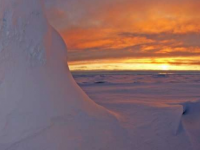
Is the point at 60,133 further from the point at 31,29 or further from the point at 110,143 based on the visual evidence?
the point at 31,29

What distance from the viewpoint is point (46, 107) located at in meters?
3.46

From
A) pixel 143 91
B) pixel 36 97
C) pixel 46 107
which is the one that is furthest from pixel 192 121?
pixel 143 91

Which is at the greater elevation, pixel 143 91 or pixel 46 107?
pixel 143 91

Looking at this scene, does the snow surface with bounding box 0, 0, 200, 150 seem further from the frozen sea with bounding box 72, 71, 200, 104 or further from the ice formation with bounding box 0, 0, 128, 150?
the frozen sea with bounding box 72, 71, 200, 104

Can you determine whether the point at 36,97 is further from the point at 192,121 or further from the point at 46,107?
the point at 192,121

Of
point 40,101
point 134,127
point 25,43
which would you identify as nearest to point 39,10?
point 25,43

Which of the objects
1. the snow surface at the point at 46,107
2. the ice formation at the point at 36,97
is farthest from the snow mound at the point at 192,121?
the ice formation at the point at 36,97

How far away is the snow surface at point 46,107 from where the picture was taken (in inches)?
124

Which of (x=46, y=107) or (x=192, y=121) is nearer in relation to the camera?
(x=46, y=107)

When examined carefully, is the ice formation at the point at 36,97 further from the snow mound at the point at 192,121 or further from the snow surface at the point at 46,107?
the snow mound at the point at 192,121

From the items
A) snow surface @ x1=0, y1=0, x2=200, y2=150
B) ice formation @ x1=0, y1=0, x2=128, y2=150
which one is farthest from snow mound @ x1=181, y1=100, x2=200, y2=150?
ice formation @ x1=0, y1=0, x2=128, y2=150

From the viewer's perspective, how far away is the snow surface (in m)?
3.16

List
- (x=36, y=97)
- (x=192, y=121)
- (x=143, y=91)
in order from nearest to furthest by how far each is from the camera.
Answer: (x=36, y=97)
(x=192, y=121)
(x=143, y=91)

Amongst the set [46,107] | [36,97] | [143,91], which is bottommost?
[46,107]
